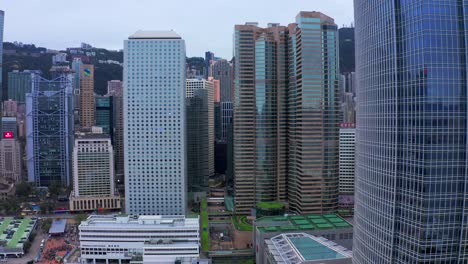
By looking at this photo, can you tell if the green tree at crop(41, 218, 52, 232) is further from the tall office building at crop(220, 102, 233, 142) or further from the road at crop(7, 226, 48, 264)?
the tall office building at crop(220, 102, 233, 142)

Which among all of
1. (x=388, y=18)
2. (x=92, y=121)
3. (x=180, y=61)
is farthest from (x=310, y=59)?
(x=92, y=121)

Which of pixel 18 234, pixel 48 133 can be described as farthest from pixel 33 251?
pixel 48 133

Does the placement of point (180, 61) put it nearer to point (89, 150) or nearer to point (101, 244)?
point (89, 150)

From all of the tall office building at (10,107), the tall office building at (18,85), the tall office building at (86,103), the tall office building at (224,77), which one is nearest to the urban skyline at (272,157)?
the tall office building at (86,103)

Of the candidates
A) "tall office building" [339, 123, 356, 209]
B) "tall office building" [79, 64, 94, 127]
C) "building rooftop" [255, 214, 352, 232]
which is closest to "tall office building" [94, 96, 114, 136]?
"tall office building" [79, 64, 94, 127]

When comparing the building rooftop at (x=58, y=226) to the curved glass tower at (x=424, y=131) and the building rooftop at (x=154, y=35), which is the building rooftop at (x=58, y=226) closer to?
the building rooftop at (x=154, y=35)

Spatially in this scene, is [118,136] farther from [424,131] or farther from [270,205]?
[424,131]

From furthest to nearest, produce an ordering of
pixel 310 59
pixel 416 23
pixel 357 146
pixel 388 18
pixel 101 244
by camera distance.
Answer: pixel 310 59, pixel 101 244, pixel 357 146, pixel 388 18, pixel 416 23

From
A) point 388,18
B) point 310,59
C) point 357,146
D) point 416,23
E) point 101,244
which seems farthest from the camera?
point 310,59
